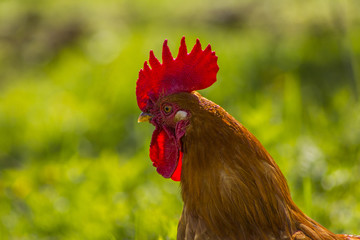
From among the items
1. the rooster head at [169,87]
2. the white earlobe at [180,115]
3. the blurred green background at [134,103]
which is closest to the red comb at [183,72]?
the rooster head at [169,87]

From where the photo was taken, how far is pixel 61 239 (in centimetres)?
338

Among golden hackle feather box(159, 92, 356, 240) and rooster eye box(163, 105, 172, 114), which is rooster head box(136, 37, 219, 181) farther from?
golden hackle feather box(159, 92, 356, 240)

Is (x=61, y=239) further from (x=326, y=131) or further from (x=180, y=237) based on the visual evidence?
(x=326, y=131)

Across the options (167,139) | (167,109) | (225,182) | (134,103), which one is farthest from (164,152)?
(134,103)

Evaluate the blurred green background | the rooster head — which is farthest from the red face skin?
the blurred green background

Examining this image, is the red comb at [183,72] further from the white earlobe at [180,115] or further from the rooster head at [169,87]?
the white earlobe at [180,115]

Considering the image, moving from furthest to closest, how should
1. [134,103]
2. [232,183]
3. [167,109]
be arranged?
[134,103] < [167,109] < [232,183]

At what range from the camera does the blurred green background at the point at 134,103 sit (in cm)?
350

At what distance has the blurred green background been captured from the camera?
3.50 m

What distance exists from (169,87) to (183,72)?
9 cm

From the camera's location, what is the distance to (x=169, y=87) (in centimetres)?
215

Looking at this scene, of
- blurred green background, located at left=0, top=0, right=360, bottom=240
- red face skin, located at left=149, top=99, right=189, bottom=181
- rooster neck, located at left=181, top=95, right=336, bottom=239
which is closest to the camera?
rooster neck, located at left=181, top=95, right=336, bottom=239

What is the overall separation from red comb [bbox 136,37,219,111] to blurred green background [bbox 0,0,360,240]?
853mm

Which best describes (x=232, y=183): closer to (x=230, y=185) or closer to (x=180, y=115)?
(x=230, y=185)
